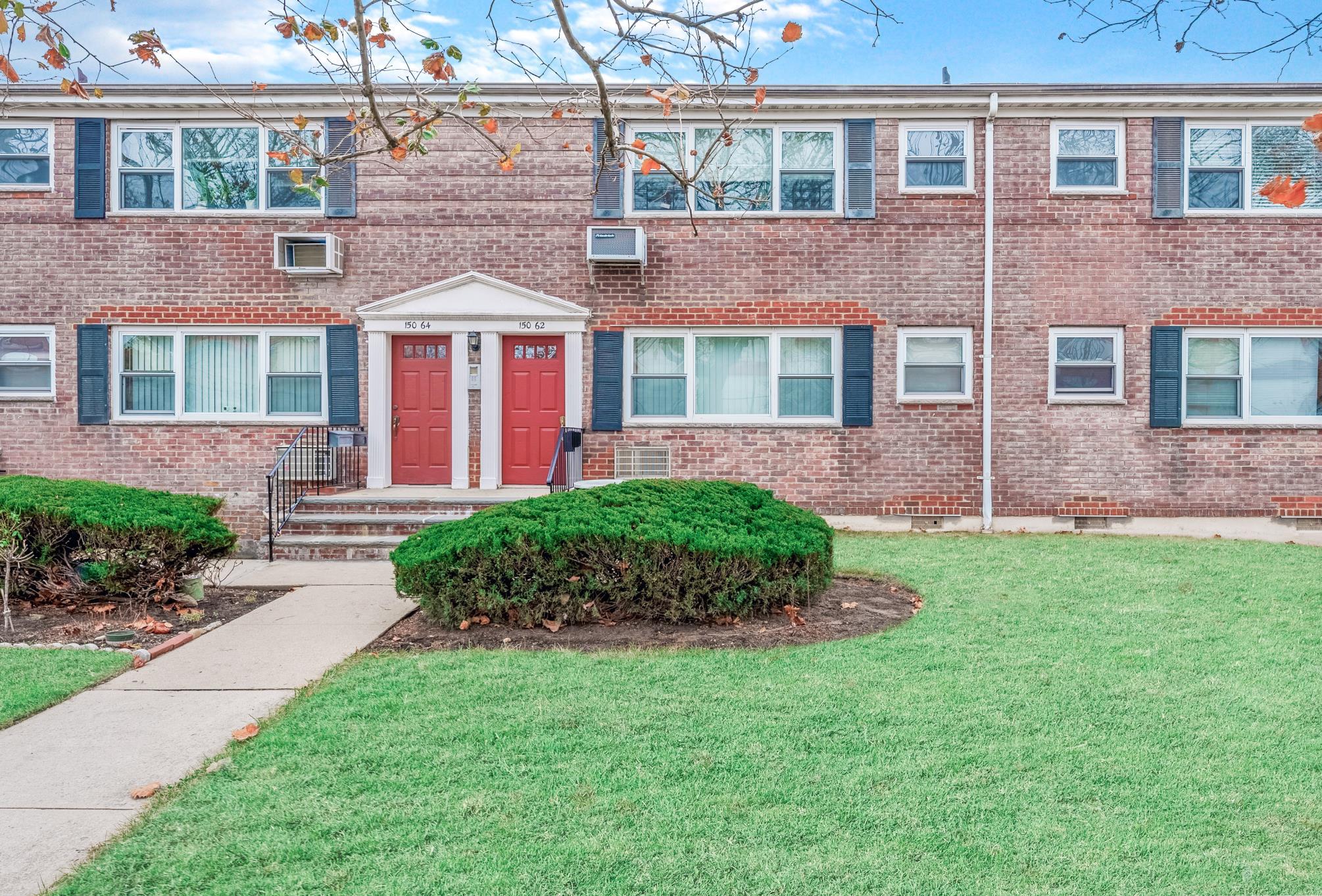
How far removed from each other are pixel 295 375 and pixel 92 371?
2.57 metres

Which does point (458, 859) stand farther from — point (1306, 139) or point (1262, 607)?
point (1306, 139)

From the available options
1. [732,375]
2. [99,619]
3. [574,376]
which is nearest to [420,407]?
[574,376]

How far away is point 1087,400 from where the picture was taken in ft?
38.9

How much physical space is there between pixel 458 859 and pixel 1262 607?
6.35m

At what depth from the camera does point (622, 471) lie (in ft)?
39.4

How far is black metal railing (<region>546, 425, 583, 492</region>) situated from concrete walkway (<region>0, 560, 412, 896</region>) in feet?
12.8

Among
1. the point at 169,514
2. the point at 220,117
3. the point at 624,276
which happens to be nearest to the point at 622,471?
the point at 624,276

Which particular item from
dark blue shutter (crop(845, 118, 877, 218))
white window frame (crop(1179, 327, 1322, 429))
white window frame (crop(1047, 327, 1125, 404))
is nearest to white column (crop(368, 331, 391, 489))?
dark blue shutter (crop(845, 118, 877, 218))

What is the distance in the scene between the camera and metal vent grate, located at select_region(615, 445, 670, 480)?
11984 millimetres

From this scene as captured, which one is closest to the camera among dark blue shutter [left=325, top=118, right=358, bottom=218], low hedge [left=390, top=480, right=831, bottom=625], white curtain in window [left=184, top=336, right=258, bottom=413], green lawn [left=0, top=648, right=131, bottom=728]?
green lawn [left=0, top=648, right=131, bottom=728]

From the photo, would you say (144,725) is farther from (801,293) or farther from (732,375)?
(801,293)

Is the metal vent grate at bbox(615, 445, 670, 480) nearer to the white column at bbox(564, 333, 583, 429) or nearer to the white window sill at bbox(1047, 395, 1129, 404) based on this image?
the white column at bbox(564, 333, 583, 429)

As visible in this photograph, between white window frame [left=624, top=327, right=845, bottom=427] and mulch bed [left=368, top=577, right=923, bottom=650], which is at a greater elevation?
white window frame [left=624, top=327, right=845, bottom=427]

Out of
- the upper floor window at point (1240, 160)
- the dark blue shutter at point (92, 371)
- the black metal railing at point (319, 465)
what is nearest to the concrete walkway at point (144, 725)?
the black metal railing at point (319, 465)
